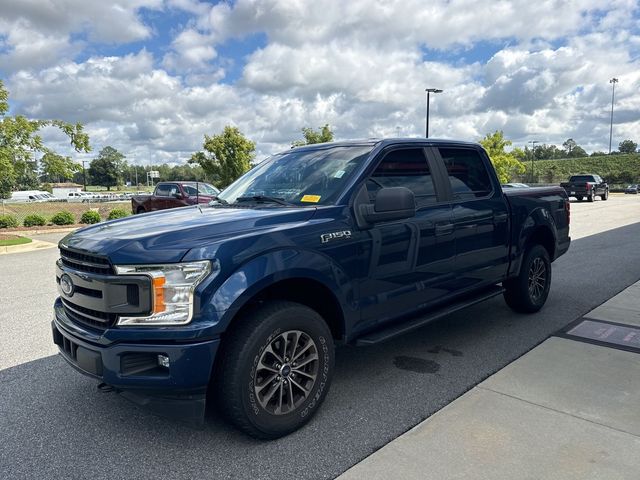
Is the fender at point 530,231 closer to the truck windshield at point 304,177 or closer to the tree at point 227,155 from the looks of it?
the truck windshield at point 304,177

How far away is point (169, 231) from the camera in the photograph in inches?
112

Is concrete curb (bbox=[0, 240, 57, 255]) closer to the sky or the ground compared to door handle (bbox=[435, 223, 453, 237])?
closer to the ground

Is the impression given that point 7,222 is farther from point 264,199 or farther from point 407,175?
point 407,175

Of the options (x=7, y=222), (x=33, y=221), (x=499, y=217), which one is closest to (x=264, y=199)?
(x=499, y=217)

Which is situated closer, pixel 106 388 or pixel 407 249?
pixel 106 388

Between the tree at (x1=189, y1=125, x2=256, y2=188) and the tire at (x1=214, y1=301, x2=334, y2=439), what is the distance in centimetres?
3243

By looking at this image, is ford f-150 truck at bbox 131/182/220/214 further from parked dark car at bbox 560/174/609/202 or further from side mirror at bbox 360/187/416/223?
parked dark car at bbox 560/174/609/202

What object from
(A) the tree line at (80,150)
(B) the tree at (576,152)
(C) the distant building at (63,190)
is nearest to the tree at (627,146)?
(B) the tree at (576,152)

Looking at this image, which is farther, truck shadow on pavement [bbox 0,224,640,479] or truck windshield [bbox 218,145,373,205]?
truck windshield [bbox 218,145,373,205]

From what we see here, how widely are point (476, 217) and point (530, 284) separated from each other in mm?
1536

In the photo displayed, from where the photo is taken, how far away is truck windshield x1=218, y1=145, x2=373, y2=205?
3.58 m

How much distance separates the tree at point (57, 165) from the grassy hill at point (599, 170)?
62115 mm

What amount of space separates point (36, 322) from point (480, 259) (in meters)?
4.90

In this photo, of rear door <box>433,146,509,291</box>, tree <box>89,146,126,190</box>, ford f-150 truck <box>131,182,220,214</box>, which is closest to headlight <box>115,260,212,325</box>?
rear door <box>433,146,509,291</box>
